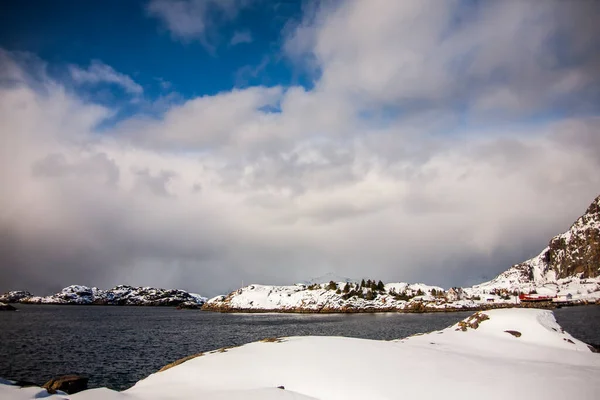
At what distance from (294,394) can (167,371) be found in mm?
10095

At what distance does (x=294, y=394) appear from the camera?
56.7 feet

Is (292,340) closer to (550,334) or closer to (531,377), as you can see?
(531,377)

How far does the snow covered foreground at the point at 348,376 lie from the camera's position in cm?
1703

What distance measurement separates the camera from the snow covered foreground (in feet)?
55.9

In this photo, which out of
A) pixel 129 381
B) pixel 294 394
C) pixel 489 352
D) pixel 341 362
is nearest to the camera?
pixel 294 394

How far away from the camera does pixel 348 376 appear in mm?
19391

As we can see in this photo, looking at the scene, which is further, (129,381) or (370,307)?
(370,307)

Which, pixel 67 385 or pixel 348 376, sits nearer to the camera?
pixel 348 376

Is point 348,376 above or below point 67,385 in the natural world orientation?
below

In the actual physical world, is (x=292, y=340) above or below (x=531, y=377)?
above

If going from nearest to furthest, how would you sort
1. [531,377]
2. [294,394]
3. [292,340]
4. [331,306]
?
[294,394], [531,377], [292,340], [331,306]

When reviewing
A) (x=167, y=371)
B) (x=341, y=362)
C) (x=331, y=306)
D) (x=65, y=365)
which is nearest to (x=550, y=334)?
(x=341, y=362)

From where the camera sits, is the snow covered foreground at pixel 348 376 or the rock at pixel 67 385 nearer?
the snow covered foreground at pixel 348 376

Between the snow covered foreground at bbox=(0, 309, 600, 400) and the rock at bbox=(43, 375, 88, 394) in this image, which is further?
the rock at bbox=(43, 375, 88, 394)
